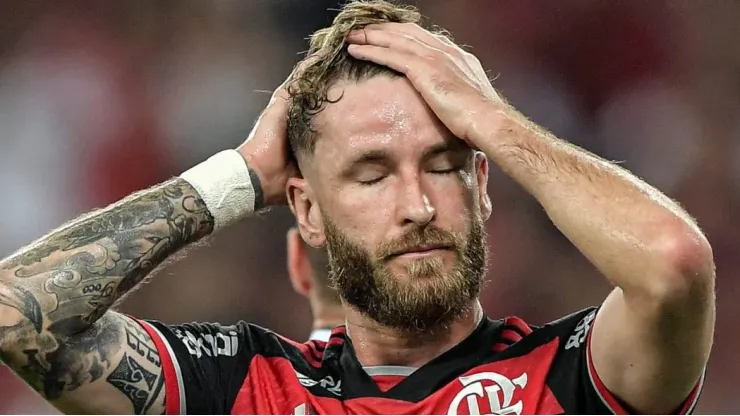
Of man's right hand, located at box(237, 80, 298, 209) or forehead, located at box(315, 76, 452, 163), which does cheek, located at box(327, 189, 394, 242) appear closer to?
forehead, located at box(315, 76, 452, 163)

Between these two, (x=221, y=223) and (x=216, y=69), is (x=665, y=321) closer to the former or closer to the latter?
(x=221, y=223)

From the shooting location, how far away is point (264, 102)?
18.3ft

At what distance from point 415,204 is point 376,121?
25 centimetres

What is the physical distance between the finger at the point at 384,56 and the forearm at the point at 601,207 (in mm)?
296

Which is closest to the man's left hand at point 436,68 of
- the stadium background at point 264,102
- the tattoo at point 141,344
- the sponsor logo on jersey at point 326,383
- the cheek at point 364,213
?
the cheek at point 364,213

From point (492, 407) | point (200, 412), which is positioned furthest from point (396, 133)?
point (200, 412)

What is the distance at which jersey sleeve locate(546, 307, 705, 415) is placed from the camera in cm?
206

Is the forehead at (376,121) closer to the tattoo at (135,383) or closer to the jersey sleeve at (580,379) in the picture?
the jersey sleeve at (580,379)

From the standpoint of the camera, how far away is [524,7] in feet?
18.6

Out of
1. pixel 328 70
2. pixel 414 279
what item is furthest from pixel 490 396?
pixel 328 70

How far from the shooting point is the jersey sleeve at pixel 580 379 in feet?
6.77

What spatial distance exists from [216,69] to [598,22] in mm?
2221

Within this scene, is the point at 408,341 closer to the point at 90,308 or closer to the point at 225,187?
the point at 225,187

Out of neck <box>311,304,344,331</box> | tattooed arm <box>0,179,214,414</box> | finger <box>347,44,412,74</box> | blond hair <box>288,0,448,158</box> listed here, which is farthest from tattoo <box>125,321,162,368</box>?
neck <box>311,304,344,331</box>
